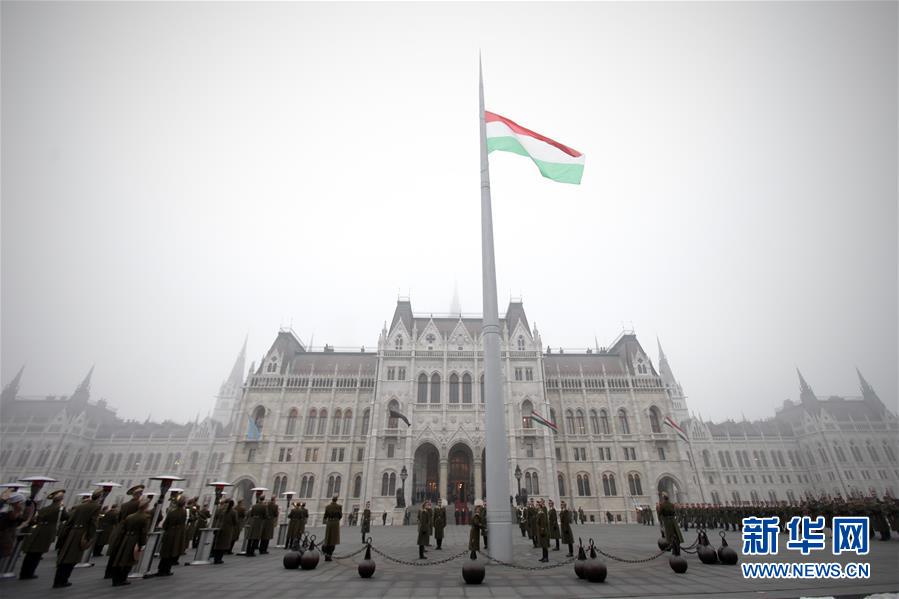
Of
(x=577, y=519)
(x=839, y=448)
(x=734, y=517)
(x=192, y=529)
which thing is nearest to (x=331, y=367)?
(x=577, y=519)

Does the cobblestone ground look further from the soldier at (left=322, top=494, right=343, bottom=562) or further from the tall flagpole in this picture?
the tall flagpole

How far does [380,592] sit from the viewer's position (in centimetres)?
766

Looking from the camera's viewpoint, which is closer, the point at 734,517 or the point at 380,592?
the point at 380,592

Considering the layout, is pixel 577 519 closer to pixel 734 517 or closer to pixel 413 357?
pixel 734 517

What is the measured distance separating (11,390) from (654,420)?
11434 centimetres

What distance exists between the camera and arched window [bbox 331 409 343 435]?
42.6 m

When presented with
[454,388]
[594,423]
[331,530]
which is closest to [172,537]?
[331,530]

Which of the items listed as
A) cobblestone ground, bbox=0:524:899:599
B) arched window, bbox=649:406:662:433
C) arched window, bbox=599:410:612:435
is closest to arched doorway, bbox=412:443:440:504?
arched window, bbox=599:410:612:435

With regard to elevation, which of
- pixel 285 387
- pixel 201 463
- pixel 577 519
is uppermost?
pixel 285 387

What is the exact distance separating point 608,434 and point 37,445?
8779cm

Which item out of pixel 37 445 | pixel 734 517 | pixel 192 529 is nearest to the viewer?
pixel 192 529

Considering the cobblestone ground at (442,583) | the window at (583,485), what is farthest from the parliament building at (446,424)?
the cobblestone ground at (442,583)

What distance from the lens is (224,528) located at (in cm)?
1247

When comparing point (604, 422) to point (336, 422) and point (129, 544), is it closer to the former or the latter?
point (336, 422)
